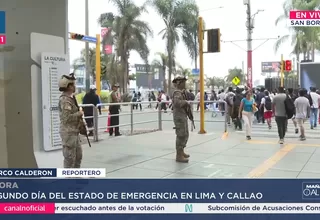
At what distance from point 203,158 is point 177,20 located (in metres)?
2.61

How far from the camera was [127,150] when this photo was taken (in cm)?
790

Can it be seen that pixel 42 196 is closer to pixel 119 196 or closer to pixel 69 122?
pixel 119 196

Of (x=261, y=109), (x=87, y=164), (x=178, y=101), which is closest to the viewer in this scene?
(x=87, y=164)

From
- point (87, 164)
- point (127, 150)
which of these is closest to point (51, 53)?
point (87, 164)

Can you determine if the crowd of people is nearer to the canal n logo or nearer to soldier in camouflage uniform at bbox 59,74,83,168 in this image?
soldier in camouflage uniform at bbox 59,74,83,168

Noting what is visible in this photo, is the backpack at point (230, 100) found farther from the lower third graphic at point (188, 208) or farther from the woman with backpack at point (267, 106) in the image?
the lower third graphic at point (188, 208)

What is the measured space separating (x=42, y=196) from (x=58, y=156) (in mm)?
1282

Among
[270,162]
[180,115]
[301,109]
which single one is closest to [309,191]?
[270,162]

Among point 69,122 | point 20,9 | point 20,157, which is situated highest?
point 20,9

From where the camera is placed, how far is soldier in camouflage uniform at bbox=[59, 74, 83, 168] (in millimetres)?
4086

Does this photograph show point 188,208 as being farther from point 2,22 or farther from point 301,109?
point 301,109

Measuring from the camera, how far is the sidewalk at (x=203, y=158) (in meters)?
5.58

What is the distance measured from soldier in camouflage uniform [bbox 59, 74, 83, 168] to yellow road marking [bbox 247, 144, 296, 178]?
2.53 metres

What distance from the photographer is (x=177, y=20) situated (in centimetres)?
650
